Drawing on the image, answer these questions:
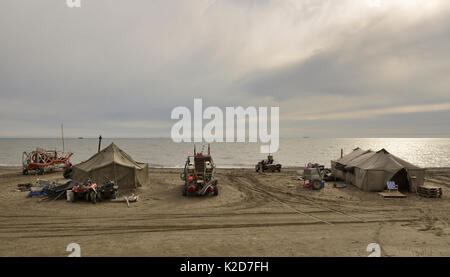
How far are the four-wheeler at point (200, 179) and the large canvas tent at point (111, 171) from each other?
4.04 metres

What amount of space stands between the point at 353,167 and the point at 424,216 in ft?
24.5

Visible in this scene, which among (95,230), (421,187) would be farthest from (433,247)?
(95,230)

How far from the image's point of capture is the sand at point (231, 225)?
7457 mm

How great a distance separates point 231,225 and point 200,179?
637 centimetres

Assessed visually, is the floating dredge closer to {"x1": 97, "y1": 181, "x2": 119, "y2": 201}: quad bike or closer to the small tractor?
the small tractor

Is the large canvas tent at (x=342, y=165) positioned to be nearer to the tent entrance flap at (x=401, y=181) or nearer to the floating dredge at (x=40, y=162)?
the tent entrance flap at (x=401, y=181)

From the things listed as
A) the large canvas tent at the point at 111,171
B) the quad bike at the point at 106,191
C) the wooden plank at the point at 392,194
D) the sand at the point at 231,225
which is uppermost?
the large canvas tent at the point at 111,171

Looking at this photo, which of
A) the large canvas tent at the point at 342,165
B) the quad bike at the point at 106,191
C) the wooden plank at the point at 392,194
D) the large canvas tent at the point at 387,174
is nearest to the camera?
the quad bike at the point at 106,191

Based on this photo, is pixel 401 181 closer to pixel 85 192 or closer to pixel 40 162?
pixel 85 192

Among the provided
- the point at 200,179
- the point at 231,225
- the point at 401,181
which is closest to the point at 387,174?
the point at 401,181

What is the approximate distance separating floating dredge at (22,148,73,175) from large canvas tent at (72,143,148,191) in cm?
1145

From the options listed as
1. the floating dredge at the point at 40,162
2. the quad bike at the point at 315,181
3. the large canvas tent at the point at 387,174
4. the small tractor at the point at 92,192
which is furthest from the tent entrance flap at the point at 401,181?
the floating dredge at the point at 40,162

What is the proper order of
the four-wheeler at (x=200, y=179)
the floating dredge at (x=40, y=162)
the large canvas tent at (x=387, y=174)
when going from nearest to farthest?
the four-wheeler at (x=200, y=179)
the large canvas tent at (x=387, y=174)
the floating dredge at (x=40, y=162)
